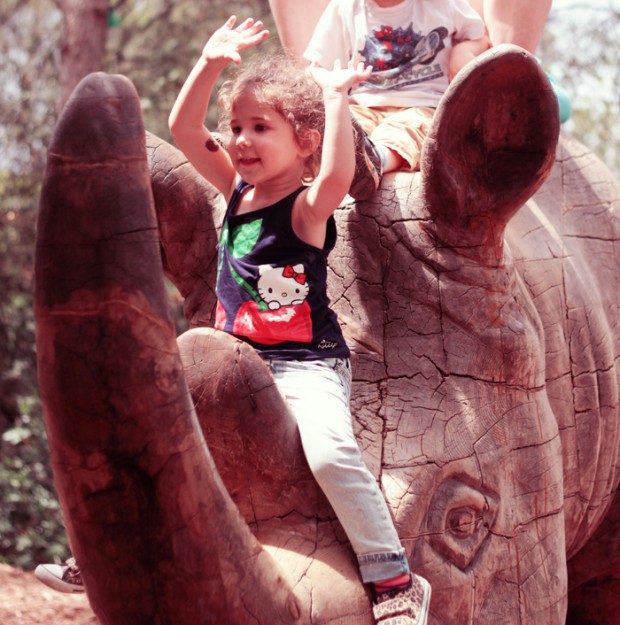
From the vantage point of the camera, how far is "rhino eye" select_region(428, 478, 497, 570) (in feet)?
9.81

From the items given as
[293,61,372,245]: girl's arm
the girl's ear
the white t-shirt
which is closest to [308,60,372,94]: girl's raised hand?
[293,61,372,245]: girl's arm

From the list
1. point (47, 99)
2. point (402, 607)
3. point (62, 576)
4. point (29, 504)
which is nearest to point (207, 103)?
point (62, 576)

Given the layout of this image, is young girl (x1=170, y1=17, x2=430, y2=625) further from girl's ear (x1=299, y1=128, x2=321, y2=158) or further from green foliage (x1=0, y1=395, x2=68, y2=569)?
green foliage (x1=0, y1=395, x2=68, y2=569)

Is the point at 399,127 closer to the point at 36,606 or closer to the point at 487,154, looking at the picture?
the point at 487,154

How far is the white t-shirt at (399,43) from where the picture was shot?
3822mm

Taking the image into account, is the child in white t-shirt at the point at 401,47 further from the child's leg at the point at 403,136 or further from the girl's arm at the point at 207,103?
the girl's arm at the point at 207,103

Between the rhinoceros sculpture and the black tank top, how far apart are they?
23cm

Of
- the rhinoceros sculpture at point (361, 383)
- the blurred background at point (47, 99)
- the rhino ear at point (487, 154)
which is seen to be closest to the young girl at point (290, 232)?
the rhinoceros sculpture at point (361, 383)

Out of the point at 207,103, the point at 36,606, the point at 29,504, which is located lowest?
the point at 29,504

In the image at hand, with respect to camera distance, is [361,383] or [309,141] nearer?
[309,141]

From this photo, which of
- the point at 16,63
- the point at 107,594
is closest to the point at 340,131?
the point at 107,594

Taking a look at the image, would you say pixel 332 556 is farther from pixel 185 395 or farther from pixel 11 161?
pixel 11 161

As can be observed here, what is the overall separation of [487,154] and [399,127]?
416mm

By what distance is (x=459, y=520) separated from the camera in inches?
120
